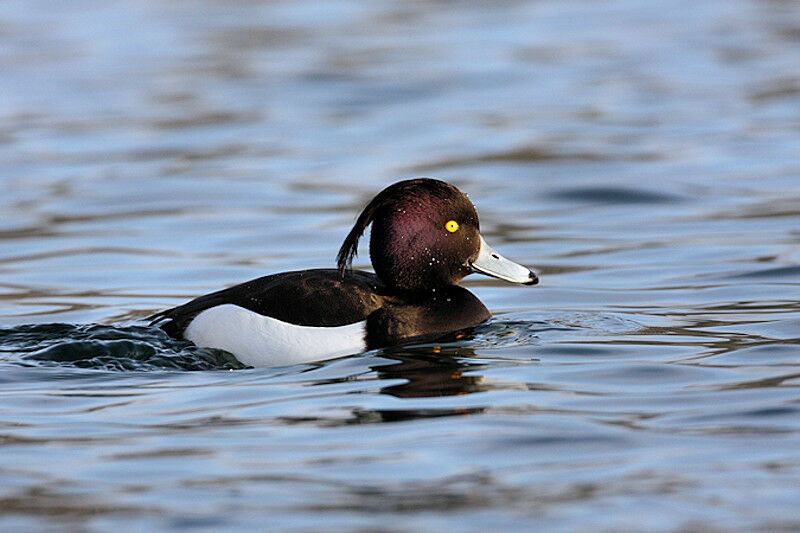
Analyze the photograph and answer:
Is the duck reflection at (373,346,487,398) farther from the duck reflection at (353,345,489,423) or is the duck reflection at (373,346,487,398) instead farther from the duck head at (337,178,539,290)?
the duck head at (337,178,539,290)

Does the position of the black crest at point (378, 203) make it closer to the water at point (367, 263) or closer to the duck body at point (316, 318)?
the duck body at point (316, 318)

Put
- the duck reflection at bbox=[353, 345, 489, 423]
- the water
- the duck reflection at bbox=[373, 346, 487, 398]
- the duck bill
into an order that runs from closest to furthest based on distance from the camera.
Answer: the water, the duck reflection at bbox=[353, 345, 489, 423], the duck reflection at bbox=[373, 346, 487, 398], the duck bill

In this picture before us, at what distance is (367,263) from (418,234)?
2765 millimetres

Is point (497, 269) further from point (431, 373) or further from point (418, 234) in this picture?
point (431, 373)

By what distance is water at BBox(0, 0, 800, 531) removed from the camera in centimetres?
438

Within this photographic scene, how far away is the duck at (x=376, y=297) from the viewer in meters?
6.09

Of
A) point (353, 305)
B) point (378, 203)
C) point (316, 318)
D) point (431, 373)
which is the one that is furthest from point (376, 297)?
point (431, 373)

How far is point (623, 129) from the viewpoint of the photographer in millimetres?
13500

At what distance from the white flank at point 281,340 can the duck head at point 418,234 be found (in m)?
0.39

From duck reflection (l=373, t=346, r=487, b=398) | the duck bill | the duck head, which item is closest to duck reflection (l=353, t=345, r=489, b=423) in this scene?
duck reflection (l=373, t=346, r=487, b=398)

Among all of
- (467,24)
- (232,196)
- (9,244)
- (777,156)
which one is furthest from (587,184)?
(467,24)

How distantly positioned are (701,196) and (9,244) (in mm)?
5240

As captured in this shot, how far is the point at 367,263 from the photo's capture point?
9156 millimetres

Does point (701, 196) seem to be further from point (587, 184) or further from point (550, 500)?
point (550, 500)
